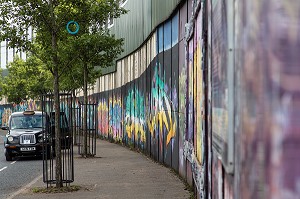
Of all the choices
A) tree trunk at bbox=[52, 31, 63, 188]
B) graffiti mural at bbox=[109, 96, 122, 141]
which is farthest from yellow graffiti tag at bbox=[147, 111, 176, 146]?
graffiti mural at bbox=[109, 96, 122, 141]

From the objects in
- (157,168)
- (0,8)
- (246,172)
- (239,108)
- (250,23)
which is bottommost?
(157,168)

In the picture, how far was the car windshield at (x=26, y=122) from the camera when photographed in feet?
79.9

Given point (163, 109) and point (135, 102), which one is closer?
point (163, 109)

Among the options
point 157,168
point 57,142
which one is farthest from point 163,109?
point 57,142

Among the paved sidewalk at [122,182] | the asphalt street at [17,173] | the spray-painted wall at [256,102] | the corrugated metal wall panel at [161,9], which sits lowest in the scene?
the asphalt street at [17,173]

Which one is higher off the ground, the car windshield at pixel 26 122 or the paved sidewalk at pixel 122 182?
the car windshield at pixel 26 122

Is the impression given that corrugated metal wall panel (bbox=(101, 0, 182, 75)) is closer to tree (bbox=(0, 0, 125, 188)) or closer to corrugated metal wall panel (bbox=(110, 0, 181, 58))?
corrugated metal wall panel (bbox=(110, 0, 181, 58))

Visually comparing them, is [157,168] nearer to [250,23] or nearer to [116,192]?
[116,192]

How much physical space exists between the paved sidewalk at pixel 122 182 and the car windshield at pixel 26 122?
5.65m

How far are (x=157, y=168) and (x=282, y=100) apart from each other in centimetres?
1415

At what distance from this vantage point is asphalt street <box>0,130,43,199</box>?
14.1m

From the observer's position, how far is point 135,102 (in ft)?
88.9

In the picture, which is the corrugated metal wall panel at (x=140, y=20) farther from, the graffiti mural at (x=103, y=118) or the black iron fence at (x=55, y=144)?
the graffiti mural at (x=103, y=118)

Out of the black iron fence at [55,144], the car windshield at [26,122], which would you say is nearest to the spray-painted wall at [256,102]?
the black iron fence at [55,144]
